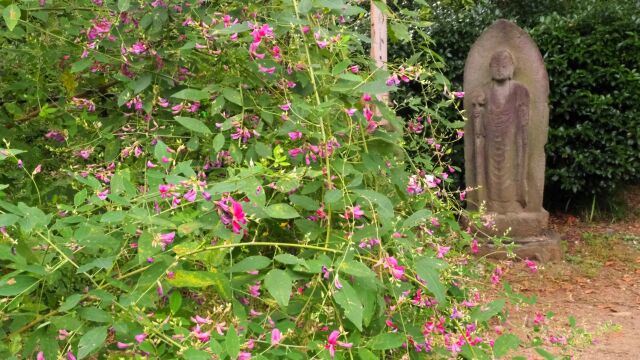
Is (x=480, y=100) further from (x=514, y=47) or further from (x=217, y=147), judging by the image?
(x=217, y=147)

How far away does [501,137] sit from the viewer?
6539 millimetres

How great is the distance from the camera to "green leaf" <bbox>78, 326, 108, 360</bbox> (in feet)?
3.35

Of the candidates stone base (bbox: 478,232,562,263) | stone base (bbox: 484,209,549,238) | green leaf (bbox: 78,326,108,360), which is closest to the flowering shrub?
green leaf (bbox: 78,326,108,360)

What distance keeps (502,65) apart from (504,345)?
17.0ft

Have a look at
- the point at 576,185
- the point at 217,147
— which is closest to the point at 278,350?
the point at 217,147

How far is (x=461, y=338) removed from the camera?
5.07ft

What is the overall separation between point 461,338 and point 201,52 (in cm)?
96

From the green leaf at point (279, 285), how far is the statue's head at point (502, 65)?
567cm

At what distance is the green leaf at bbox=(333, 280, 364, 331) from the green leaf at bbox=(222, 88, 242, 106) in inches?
22.9

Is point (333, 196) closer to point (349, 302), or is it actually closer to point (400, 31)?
point (349, 302)

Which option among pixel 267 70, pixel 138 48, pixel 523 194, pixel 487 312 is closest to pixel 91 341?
pixel 267 70

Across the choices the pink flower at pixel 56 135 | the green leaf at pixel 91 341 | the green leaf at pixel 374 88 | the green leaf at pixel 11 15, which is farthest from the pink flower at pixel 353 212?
the pink flower at pixel 56 135

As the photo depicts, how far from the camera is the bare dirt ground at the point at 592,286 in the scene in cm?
467

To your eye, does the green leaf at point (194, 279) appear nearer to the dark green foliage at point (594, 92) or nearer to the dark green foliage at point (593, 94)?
the dark green foliage at point (593, 94)
